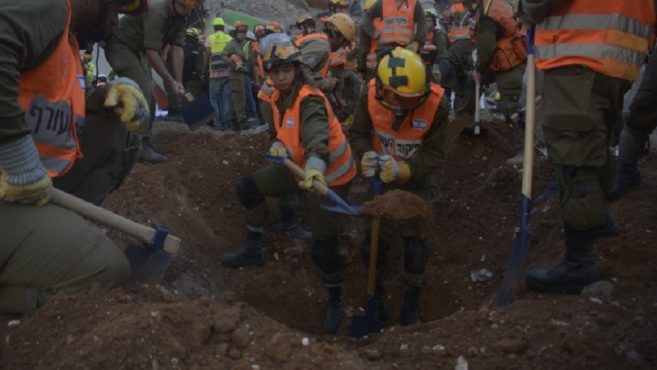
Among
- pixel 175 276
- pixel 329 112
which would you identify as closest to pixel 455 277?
pixel 329 112

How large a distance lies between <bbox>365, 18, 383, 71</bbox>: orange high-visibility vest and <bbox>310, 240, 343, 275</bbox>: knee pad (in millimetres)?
4173

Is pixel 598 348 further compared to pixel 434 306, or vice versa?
pixel 434 306

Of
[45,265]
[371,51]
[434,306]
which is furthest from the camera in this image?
[371,51]

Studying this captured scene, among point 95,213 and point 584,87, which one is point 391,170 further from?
point 95,213

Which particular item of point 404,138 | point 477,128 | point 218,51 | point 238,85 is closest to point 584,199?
point 404,138

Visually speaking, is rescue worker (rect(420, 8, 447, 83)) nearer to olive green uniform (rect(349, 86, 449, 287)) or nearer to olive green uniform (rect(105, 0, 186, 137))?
olive green uniform (rect(105, 0, 186, 137))

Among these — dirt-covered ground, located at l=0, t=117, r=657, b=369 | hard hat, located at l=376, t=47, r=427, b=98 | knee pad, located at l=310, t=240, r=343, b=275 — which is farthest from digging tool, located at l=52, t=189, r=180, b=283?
hard hat, located at l=376, t=47, r=427, b=98

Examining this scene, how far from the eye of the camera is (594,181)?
3.48 meters

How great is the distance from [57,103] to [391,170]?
2.15 metres

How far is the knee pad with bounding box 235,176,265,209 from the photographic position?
211 inches

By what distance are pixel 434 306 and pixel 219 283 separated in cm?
177

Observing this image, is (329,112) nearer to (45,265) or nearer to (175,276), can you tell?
(175,276)

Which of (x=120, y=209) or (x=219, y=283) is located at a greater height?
(x=120, y=209)

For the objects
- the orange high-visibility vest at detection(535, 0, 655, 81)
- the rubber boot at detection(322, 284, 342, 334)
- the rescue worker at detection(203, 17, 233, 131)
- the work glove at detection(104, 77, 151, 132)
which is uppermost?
the orange high-visibility vest at detection(535, 0, 655, 81)
